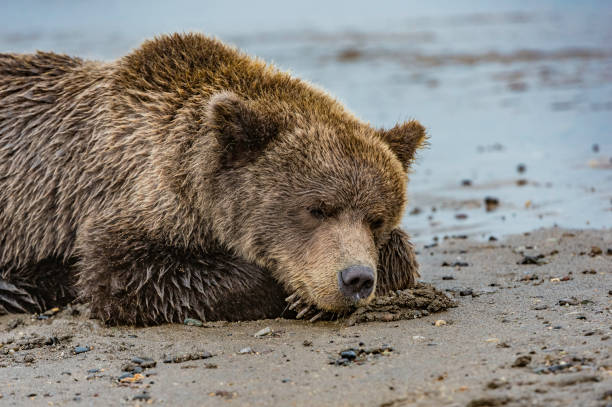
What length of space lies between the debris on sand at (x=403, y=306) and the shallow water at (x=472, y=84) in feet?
5.37

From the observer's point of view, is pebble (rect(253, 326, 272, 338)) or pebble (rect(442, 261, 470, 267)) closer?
pebble (rect(253, 326, 272, 338))

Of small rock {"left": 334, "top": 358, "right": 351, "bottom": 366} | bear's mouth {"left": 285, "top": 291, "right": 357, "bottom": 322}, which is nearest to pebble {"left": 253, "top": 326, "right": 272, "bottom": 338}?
bear's mouth {"left": 285, "top": 291, "right": 357, "bottom": 322}

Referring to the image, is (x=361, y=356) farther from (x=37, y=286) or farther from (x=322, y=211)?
(x=37, y=286)

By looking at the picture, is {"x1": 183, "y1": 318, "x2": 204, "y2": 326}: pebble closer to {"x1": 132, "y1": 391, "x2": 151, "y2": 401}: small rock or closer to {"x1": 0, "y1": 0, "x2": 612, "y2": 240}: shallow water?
{"x1": 132, "y1": 391, "x2": 151, "y2": 401}: small rock

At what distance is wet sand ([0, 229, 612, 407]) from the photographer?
3.96 metres

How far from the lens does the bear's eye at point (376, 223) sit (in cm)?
577

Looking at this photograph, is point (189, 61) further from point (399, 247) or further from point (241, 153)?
point (399, 247)

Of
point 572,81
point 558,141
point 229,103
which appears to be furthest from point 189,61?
point 572,81

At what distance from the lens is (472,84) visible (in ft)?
63.8

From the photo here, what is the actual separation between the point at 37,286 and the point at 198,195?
A: 1.72 metres

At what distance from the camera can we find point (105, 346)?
5355mm

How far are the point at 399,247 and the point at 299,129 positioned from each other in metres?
1.18

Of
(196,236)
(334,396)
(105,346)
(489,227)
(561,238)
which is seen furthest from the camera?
(489,227)

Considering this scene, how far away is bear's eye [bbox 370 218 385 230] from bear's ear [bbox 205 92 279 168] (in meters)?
0.93
